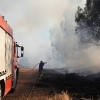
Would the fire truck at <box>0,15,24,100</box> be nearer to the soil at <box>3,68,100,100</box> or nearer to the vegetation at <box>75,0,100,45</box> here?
the soil at <box>3,68,100,100</box>

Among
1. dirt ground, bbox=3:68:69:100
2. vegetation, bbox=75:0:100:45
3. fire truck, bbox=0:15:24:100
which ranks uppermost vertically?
vegetation, bbox=75:0:100:45

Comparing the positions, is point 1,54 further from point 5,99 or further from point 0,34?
point 5,99

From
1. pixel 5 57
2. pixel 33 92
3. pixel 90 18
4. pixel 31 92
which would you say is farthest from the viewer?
pixel 90 18

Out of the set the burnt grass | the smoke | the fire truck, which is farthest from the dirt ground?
the smoke

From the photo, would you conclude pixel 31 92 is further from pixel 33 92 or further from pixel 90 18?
pixel 90 18

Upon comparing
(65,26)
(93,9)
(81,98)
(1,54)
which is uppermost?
(65,26)

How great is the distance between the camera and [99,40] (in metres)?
38.9

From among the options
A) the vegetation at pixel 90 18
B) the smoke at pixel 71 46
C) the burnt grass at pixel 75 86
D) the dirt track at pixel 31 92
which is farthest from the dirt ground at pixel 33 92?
the smoke at pixel 71 46

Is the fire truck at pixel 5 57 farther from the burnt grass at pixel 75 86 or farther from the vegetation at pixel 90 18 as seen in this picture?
the vegetation at pixel 90 18

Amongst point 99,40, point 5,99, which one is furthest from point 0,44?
point 99,40

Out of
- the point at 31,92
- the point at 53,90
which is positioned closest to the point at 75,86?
the point at 53,90

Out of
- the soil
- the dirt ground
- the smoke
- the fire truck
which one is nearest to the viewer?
the fire truck

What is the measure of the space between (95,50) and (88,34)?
3732 centimetres

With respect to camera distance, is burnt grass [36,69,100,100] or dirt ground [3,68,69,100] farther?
burnt grass [36,69,100,100]
